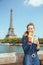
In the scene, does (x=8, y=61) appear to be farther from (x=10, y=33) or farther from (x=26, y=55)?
(x=10, y=33)

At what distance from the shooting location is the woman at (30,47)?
171 inches

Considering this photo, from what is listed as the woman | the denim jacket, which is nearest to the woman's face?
the woman

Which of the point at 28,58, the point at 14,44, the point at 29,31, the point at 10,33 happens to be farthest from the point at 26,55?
the point at 10,33

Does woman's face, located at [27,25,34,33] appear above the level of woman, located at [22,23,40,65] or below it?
above

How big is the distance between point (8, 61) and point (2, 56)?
0.58ft

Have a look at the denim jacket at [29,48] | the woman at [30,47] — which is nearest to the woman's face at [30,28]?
the woman at [30,47]

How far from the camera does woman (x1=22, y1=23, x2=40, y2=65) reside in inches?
171

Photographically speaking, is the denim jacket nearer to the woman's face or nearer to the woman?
the woman

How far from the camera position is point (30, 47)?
440 centimetres

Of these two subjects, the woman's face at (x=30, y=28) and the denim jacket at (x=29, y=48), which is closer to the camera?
the denim jacket at (x=29, y=48)

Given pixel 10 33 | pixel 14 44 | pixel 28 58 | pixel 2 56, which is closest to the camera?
pixel 28 58

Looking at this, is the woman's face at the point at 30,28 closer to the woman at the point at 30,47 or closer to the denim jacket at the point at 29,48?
the woman at the point at 30,47

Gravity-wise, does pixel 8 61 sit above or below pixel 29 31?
below

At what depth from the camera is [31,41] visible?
4441 millimetres
